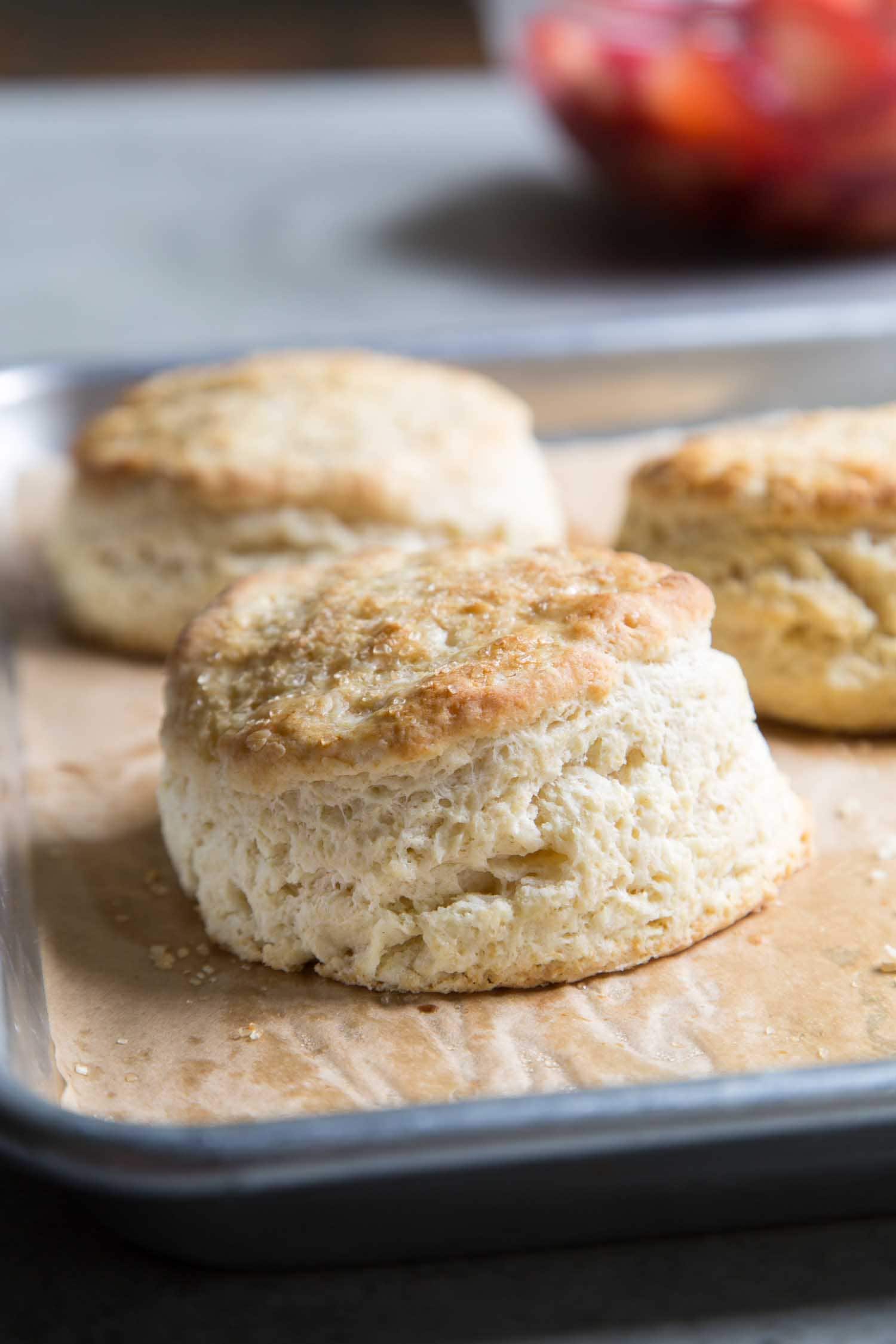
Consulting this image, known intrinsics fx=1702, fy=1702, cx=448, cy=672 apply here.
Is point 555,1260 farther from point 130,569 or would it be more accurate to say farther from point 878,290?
point 878,290

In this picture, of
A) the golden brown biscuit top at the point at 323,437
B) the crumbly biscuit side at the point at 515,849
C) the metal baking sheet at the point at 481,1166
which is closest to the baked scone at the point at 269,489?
the golden brown biscuit top at the point at 323,437

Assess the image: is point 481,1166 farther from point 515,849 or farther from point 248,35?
point 248,35

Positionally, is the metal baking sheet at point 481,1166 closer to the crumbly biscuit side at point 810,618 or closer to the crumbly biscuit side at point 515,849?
the crumbly biscuit side at point 515,849

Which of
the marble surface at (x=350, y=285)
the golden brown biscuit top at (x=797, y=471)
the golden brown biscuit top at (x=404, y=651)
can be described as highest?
the golden brown biscuit top at (x=404, y=651)

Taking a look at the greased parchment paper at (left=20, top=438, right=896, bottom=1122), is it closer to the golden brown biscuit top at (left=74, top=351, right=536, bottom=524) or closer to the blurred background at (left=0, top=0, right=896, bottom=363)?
the golden brown biscuit top at (left=74, top=351, right=536, bottom=524)

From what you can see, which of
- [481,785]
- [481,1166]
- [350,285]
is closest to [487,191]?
[350,285]

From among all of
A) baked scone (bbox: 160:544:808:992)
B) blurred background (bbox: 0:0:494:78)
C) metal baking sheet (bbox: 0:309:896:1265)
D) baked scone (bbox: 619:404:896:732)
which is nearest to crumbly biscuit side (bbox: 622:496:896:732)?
baked scone (bbox: 619:404:896:732)
